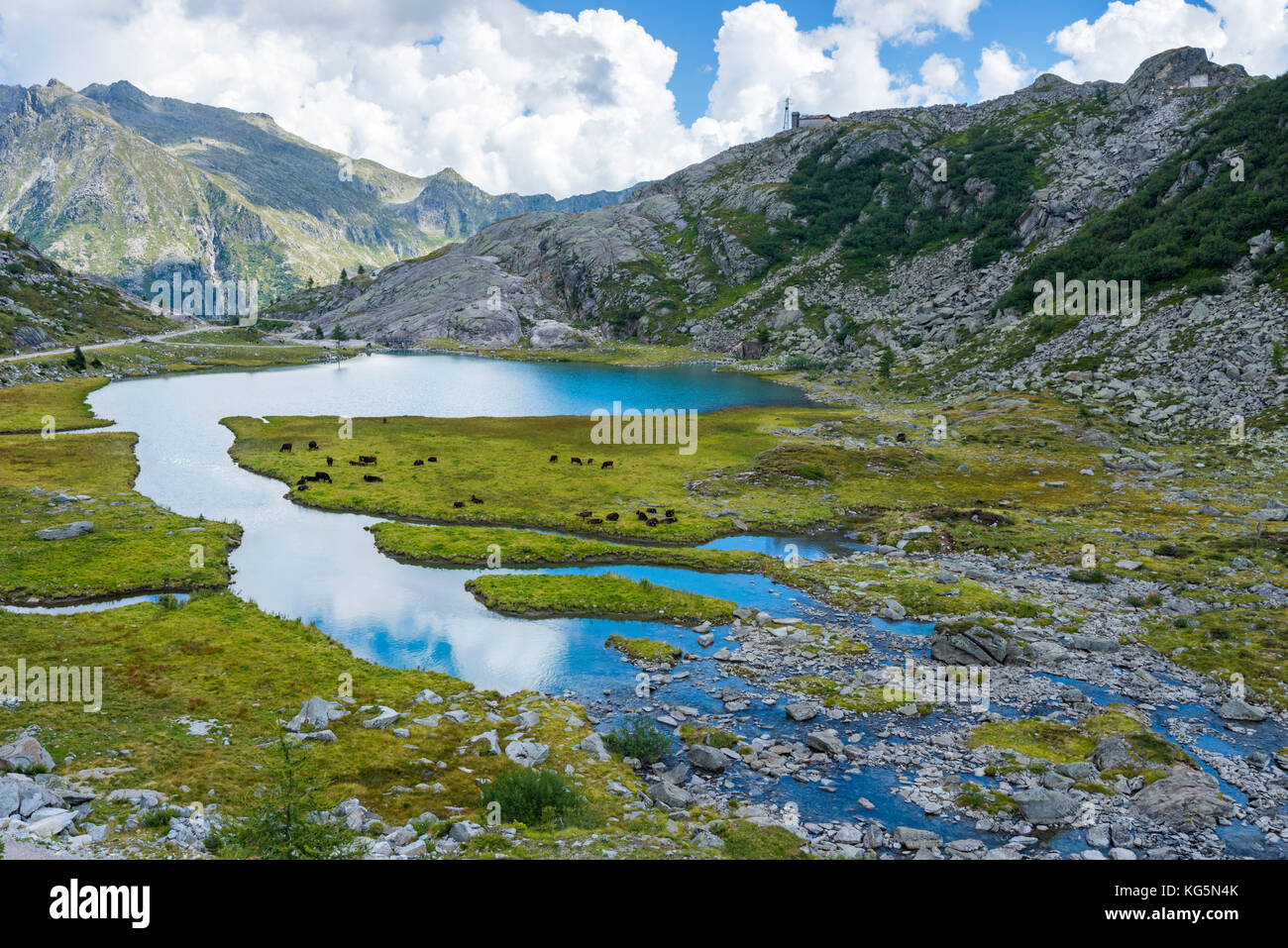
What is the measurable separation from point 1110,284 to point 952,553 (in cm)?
8671

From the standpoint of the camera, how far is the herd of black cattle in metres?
57.2

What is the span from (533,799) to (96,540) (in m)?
43.1

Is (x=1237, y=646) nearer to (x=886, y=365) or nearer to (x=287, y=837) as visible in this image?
(x=287, y=837)

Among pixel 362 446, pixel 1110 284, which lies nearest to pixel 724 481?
pixel 362 446

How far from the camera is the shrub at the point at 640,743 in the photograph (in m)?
25.8

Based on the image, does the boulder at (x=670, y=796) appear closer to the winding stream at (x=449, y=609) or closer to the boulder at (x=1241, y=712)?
the winding stream at (x=449, y=609)

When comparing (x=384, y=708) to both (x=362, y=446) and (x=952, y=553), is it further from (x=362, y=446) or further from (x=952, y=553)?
(x=362, y=446)

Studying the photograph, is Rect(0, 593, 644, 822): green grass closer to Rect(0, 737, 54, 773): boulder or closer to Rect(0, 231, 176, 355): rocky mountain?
Rect(0, 737, 54, 773): boulder

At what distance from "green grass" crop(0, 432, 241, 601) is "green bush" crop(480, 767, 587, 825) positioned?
99.4 ft

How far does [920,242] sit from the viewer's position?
19962 cm

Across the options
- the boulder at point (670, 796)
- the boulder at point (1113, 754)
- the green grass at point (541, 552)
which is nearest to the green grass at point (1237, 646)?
the boulder at point (1113, 754)

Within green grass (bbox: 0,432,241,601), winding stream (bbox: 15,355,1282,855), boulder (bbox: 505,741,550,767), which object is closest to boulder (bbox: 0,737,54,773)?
boulder (bbox: 505,741,550,767)

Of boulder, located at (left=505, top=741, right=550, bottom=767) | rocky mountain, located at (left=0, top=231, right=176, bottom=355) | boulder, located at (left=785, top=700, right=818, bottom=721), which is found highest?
rocky mountain, located at (left=0, top=231, right=176, bottom=355)
